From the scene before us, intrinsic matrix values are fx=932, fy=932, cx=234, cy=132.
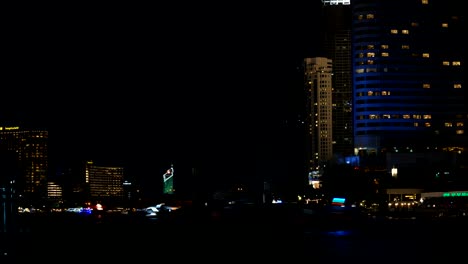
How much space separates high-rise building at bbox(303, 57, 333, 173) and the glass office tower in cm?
3132

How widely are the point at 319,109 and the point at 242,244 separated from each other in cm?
9739

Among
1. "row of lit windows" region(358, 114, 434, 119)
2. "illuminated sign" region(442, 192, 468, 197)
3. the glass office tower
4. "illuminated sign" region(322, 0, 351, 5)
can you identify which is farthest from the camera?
"illuminated sign" region(322, 0, 351, 5)

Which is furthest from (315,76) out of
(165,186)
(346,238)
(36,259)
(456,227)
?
(36,259)

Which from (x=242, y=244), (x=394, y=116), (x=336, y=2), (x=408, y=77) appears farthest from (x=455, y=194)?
(x=336, y=2)

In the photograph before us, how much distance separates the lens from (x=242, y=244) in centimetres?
5097

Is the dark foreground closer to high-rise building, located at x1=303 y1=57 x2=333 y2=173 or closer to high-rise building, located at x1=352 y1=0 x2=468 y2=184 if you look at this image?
high-rise building, located at x1=352 y1=0 x2=468 y2=184

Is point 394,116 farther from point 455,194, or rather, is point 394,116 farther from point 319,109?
point 319,109

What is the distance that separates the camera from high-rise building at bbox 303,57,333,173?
145750mm

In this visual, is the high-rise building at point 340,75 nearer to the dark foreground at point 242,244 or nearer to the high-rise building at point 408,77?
the high-rise building at point 408,77

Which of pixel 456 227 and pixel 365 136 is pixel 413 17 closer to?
pixel 365 136

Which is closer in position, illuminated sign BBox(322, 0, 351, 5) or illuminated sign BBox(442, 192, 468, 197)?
illuminated sign BBox(442, 192, 468, 197)

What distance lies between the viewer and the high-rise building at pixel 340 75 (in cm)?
14575

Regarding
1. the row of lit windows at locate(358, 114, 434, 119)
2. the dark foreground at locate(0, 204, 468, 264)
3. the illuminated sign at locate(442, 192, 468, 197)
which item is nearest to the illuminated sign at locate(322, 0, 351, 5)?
the row of lit windows at locate(358, 114, 434, 119)

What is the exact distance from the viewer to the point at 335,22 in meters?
147
